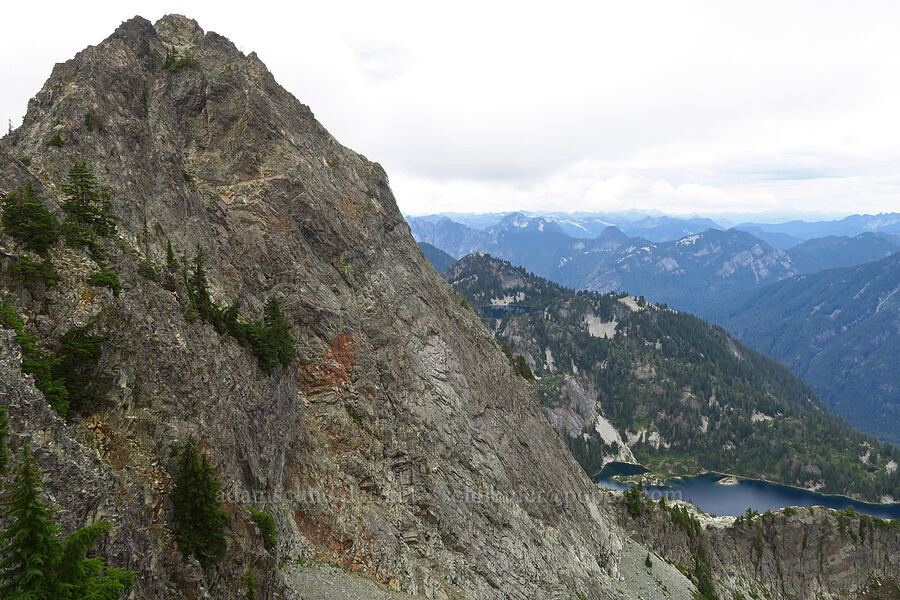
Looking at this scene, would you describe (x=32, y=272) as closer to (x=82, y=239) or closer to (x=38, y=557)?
(x=82, y=239)

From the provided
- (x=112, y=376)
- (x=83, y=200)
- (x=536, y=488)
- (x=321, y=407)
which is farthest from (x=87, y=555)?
(x=536, y=488)

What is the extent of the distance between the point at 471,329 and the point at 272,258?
30.7 m

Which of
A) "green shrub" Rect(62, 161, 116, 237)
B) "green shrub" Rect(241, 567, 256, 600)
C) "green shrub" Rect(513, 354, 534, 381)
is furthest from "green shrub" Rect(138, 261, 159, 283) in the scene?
"green shrub" Rect(513, 354, 534, 381)

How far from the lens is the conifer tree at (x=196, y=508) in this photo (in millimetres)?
20547

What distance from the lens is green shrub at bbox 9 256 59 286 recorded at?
62.3ft

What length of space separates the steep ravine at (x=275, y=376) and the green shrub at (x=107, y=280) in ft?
1.48

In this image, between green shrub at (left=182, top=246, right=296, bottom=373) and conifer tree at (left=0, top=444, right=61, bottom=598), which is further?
green shrub at (left=182, top=246, right=296, bottom=373)

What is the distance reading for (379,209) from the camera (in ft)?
195

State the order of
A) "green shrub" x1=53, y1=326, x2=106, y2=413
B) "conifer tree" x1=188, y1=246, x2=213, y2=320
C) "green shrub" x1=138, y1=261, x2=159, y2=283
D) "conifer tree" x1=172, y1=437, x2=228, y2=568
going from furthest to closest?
"conifer tree" x1=188, y1=246, x2=213, y2=320 < "green shrub" x1=138, y1=261, x2=159, y2=283 < "conifer tree" x1=172, y1=437, x2=228, y2=568 < "green shrub" x1=53, y1=326, x2=106, y2=413

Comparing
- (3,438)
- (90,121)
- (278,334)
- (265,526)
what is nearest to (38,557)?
(3,438)

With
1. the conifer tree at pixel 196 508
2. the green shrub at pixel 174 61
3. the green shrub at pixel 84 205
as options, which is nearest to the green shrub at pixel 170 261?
the green shrub at pixel 84 205

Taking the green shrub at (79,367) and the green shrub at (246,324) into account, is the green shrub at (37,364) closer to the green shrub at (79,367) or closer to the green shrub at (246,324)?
the green shrub at (79,367)

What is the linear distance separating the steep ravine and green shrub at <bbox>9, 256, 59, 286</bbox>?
1.40 feet

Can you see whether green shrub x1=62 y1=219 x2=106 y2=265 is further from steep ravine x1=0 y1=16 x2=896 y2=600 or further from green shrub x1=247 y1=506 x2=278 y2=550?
green shrub x1=247 y1=506 x2=278 y2=550
